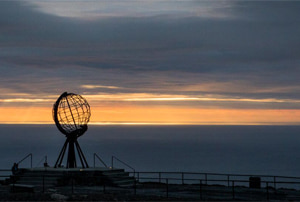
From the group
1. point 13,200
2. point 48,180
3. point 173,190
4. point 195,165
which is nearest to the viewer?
point 13,200

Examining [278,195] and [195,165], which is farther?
[195,165]

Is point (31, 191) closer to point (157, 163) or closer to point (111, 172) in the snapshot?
point (111, 172)

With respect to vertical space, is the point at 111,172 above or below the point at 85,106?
below

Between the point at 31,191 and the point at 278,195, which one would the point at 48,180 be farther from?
the point at 278,195

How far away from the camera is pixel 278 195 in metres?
34.1

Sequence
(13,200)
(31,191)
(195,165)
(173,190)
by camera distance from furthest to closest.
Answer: (195,165) < (173,190) < (31,191) < (13,200)

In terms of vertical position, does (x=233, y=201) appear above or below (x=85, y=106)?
below

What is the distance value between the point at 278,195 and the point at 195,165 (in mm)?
106676

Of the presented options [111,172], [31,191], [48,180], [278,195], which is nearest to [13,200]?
[31,191]

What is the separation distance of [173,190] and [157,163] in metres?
110

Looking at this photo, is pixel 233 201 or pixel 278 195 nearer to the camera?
pixel 233 201

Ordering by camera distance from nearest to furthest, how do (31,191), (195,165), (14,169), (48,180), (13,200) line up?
(13,200), (31,191), (48,180), (14,169), (195,165)

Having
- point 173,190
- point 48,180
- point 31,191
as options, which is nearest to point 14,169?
point 48,180

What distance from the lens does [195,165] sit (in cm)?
14025
